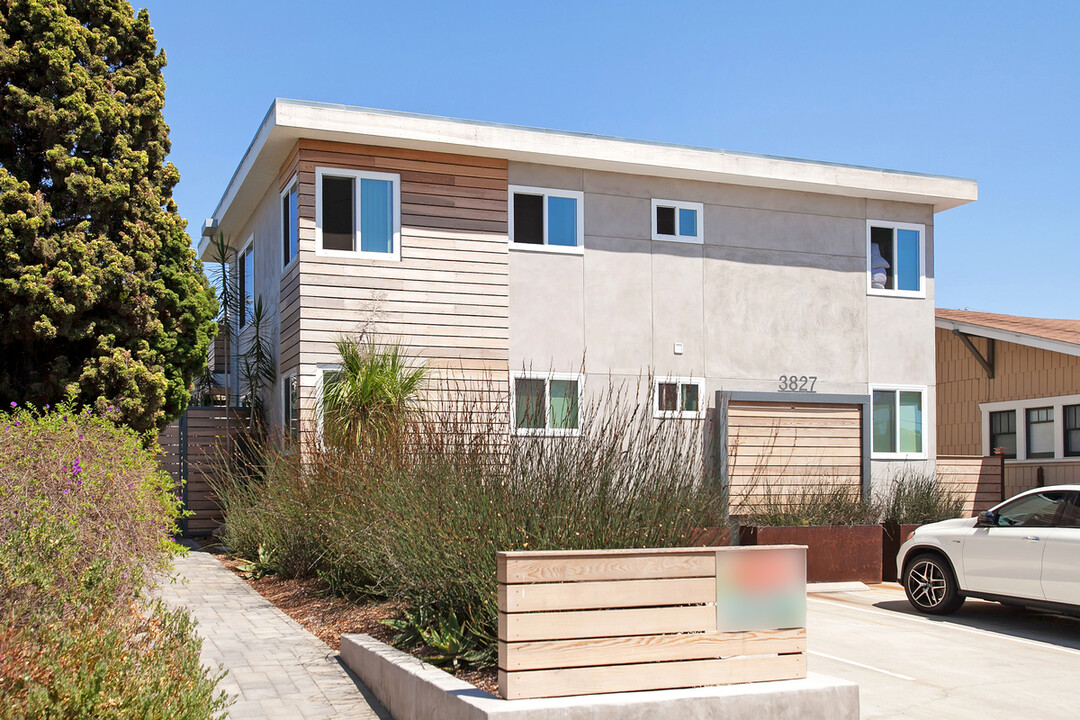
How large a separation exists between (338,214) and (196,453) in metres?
4.57

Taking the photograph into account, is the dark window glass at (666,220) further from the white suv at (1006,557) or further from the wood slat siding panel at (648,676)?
the wood slat siding panel at (648,676)

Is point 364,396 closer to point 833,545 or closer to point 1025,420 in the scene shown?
point 833,545

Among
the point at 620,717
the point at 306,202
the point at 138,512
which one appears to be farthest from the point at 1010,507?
the point at 306,202

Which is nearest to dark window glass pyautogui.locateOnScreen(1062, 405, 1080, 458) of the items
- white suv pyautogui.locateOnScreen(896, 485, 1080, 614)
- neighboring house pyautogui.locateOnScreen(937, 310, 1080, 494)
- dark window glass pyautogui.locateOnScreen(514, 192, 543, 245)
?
neighboring house pyautogui.locateOnScreen(937, 310, 1080, 494)

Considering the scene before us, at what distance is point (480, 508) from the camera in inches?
280

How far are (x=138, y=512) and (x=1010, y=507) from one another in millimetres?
8627

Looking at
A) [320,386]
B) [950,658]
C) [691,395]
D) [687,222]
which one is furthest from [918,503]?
[320,386]

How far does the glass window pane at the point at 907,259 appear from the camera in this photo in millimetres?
→ 17641

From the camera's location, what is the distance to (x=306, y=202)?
14070mm

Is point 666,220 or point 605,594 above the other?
point 666,220

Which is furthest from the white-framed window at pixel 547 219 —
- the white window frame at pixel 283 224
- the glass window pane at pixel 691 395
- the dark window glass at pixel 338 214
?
the white window frame at pixel 283 224

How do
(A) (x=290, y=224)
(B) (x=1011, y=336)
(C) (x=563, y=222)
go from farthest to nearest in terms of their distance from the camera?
(B) (x=1011, y=336) → (C) (x=563, y=222) → (A) (x=290, y=224)

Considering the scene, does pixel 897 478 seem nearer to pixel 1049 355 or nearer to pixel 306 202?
pixel 1049 355

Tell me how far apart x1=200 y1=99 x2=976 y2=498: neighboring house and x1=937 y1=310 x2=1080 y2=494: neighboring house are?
321cm
